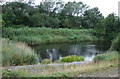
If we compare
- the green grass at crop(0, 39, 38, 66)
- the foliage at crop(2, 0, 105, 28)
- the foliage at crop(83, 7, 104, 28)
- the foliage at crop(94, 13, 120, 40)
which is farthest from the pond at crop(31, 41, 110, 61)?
the foliage at crop(83, 7, 104, 28)

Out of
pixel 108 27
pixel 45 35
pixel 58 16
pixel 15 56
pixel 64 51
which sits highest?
pixel 58 16

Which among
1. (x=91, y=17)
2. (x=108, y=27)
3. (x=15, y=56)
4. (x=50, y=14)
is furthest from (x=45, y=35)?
(x=15, y=56)

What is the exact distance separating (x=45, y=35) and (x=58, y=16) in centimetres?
876

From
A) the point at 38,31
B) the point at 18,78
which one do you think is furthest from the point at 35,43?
the point at 18,78

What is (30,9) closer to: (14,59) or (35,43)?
(35,43)

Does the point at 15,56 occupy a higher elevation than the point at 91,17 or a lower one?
lower

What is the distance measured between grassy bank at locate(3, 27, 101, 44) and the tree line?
5.05 feet

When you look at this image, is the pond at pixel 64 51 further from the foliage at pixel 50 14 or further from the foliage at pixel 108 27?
the foliage at pixel 108 27

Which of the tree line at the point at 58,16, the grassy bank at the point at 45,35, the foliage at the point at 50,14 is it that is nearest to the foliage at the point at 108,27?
the tree line at the point at 58,16

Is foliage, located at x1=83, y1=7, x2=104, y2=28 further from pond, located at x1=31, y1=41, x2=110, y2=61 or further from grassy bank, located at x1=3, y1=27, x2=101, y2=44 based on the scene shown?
pond, located at x1=31, y1=41, x2=110, y2=61

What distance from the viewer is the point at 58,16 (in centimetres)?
2945

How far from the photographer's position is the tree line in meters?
23.7

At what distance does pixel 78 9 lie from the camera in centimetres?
3195

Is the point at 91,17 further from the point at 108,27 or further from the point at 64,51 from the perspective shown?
the point at 64,51
